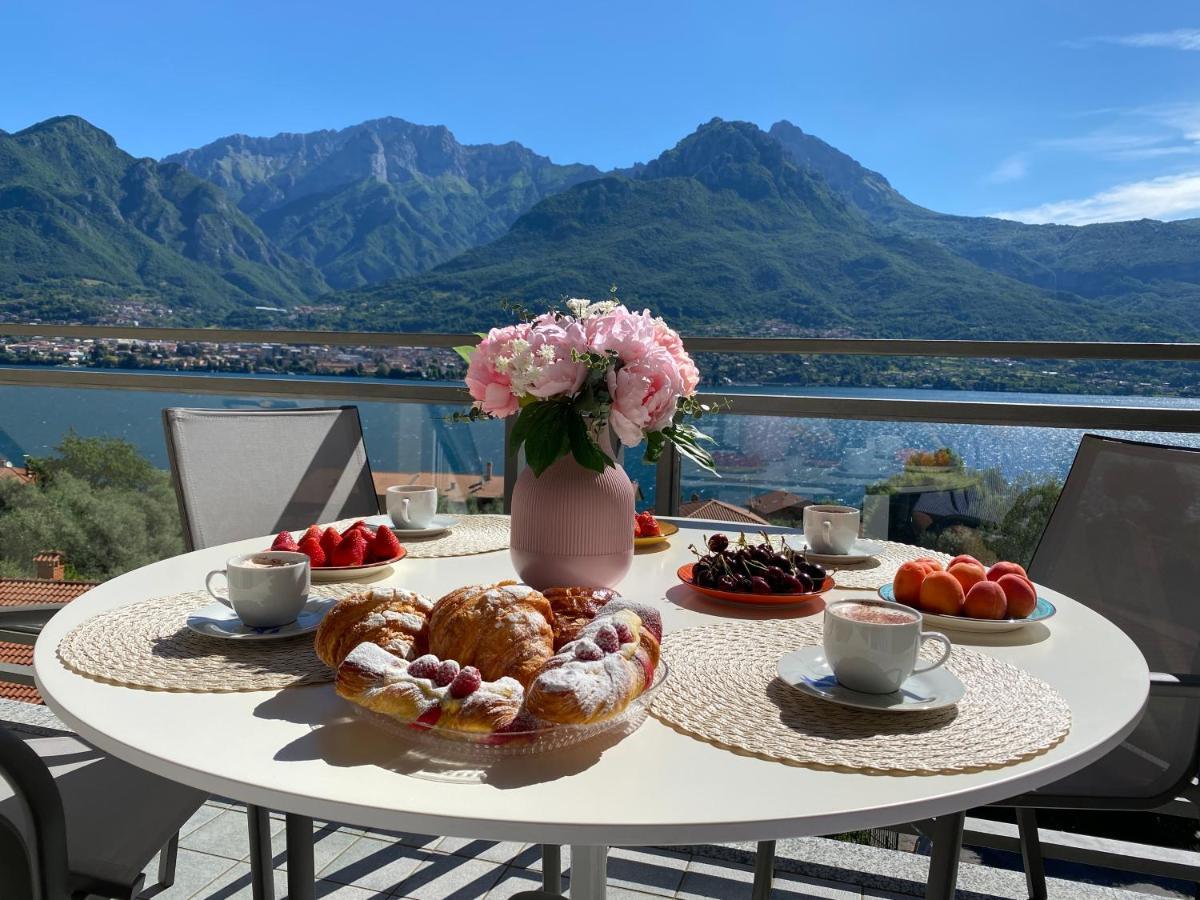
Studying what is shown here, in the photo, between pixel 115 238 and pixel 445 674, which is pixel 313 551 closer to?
pixel 445 674

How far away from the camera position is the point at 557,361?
114 cm

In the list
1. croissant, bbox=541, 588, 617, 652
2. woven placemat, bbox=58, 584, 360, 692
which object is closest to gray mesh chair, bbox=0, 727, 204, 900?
woven placemat, bbox=58, 584, 360, 692

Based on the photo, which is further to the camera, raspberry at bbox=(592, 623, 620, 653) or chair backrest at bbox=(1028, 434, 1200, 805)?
Result: chair backrest at bbox=(1028, 434, 1200, 805)

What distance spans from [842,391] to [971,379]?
44 cm

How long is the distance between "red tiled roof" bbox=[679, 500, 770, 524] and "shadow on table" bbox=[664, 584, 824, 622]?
4.53 ft

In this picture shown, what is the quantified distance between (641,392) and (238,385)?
2.47 meters

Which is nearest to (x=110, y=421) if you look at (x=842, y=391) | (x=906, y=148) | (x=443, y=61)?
(x=842, y=391)

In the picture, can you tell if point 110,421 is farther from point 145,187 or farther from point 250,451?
point 145,187

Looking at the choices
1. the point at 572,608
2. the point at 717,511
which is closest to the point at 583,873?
the point at 572,608

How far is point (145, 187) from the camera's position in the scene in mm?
24750

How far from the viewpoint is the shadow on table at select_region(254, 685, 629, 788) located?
2.31ft

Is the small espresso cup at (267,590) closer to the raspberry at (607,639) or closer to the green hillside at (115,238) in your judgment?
the raspberry at (607,639)

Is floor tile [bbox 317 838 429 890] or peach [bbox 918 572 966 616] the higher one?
peach [bbox 918 572 966 616]

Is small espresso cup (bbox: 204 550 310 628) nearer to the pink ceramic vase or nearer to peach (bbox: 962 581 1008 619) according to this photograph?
the pink ceramic vase
